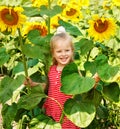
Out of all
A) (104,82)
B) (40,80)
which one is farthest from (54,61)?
(104,82)

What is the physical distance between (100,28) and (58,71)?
321 millimetres

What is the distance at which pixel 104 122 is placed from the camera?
10.2ft

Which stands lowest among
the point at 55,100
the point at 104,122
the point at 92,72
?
the point at 104,122

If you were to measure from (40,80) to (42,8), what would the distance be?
41 centimetres

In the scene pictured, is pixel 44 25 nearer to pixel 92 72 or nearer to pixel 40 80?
pixel 40 80

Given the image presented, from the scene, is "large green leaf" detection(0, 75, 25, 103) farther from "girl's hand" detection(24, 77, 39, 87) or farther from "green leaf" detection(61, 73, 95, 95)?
"green leaf" detection(61, 73, 95, 95)

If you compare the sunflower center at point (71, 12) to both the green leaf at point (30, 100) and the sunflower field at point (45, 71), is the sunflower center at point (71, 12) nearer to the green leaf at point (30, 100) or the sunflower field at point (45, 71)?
the sunflower field at point (45, 71)

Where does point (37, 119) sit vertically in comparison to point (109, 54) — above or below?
below

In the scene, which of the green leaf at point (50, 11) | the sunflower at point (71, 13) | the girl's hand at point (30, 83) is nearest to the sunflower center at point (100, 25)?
the green leaf at point (50, 11)

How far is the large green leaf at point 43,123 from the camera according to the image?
2383 mm

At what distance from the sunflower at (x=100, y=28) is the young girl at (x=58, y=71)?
129 mm

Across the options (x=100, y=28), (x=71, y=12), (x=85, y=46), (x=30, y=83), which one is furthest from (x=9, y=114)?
(x=71, y=12)

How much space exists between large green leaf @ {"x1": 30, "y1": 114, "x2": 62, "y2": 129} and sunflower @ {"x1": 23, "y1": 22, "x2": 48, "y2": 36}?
50 centimetres

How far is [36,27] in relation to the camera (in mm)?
2719
